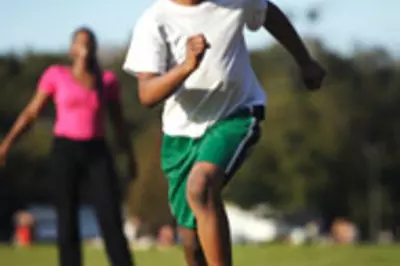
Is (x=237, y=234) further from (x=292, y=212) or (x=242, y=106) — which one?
(x=242, y=106)

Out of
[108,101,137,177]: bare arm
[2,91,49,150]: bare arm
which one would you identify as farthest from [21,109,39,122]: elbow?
[108,101,137,177]: bare arm

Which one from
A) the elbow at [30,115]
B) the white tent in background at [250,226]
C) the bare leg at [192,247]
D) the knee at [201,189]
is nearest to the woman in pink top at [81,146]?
the elbow at [30,115]

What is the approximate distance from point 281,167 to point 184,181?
6800 cm

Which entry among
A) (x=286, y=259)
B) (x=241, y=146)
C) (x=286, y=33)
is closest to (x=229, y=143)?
(x=241, y=146)

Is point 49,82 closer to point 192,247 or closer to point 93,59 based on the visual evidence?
point 93,59

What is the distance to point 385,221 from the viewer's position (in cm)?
7656

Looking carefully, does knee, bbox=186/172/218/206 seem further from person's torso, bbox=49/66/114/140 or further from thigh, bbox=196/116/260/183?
person's torso, bbox=49/66/114/140

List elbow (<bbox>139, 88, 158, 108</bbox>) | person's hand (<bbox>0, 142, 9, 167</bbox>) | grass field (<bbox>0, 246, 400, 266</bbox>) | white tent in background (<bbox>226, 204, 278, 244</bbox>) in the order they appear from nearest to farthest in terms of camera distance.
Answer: elbow (<bbox>139, 88, 158, 108</bbox>)
person's hand (<bbox>0, 142, 9, 167</bbox>)
grass field (<bbox>0, 246, 400, 266</bbox>)
white tent in background (<bbox>226, 204, 278, 244</bbox>)

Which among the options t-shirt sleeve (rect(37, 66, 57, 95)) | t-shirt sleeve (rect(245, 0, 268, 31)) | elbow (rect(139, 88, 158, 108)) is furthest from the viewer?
t-shirt sleeve (rect(37, 66, 57, 95))

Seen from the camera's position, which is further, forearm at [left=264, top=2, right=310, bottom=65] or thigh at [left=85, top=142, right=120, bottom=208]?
thigh at [left=85, top=142, right=120, bottom=208]

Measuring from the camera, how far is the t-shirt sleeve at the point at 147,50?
20.2ft

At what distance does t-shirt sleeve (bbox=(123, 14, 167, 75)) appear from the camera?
20.2ft

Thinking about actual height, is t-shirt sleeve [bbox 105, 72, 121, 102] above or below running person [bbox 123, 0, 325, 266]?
below

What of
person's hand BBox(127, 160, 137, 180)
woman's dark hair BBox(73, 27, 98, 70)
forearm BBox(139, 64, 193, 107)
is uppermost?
forearm BBox(139, 64, 193, 107)
